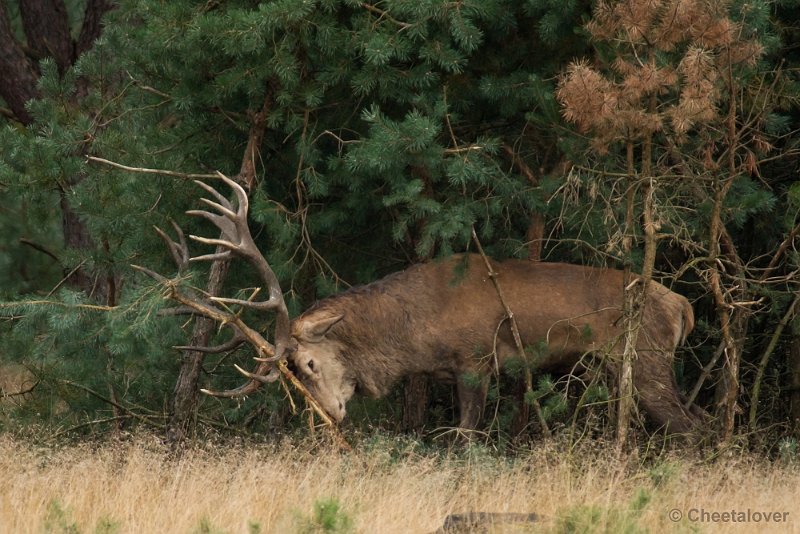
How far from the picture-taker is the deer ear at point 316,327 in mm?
8969

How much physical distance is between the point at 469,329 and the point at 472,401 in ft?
1.69

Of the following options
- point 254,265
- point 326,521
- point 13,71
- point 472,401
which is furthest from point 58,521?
point 13,71

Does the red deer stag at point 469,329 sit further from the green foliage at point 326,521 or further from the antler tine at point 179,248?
the green foliage at point 326,521

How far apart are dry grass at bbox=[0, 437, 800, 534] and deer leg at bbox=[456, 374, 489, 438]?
573mm

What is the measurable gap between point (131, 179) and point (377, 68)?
2.05 metres

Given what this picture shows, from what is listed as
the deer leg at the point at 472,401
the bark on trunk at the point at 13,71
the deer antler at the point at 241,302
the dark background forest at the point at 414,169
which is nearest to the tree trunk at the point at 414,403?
the dark background forest at the point at 414,169

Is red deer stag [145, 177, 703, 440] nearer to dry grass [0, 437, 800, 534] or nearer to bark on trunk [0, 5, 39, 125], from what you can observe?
dry grass [0, 437, 800, 534]

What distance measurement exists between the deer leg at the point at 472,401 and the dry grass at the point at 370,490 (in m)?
0.57

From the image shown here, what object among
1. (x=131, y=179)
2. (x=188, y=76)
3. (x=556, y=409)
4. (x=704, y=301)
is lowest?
(x=704, y=301)

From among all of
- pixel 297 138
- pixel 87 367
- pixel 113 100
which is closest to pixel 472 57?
pixel 297 138

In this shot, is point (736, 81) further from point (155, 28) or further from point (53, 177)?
point (53, 177)

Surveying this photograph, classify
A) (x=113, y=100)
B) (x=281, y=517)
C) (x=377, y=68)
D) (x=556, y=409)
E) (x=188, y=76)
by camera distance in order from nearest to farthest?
(x=281, y=517), (x=556, y=409), (x=377, y=68), (x=188, y=76), (x=113, y=100)

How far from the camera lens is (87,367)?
9.72m

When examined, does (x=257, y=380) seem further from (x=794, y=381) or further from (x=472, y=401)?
(x=794, y=381)
